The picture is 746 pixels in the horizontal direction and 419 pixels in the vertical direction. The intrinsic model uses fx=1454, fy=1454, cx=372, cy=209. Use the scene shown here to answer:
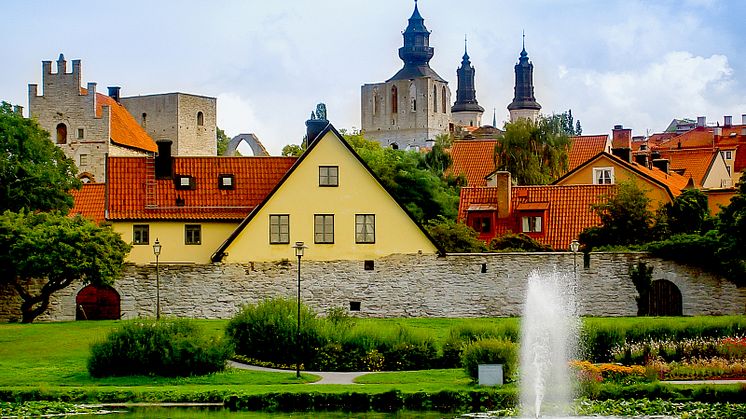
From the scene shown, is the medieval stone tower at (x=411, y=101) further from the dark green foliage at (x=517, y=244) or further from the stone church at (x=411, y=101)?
the dark green foliage at (x=517, y=244)

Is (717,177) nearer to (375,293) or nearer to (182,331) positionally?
(375,293)

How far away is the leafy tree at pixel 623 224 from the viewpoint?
55188mm

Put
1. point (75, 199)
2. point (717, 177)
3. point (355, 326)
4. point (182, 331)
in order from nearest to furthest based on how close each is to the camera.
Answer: point (182, 331), point (355, 326), point (75, 199), point (717, 177)

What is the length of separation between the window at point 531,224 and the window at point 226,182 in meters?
13.4

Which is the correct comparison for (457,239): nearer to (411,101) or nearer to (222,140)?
(222,140)

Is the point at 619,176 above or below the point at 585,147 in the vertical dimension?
below

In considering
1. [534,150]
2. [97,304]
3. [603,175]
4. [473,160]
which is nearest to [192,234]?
[97,304]

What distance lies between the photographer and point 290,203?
50688 mm

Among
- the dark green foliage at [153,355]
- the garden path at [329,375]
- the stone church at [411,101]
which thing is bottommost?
the garden path at [329,375]

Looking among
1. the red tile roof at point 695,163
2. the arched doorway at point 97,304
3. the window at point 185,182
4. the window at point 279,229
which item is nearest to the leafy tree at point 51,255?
the arched doorway at point 97,304

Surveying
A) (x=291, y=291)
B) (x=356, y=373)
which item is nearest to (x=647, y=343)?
(x=356, y=373)

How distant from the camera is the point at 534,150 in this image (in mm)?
84375

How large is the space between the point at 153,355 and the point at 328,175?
1626 centimetres

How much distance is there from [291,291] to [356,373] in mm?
13126
